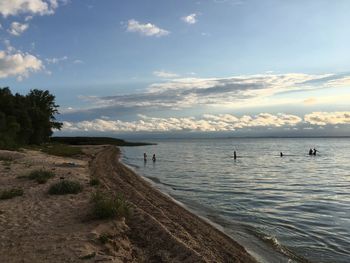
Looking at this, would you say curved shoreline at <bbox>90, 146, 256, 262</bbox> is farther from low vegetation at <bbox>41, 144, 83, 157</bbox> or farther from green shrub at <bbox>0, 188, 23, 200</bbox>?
low vegetation at <bbox>41, 144, 83, 157</bbox>

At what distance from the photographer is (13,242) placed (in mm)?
9969

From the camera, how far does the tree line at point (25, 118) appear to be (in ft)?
194

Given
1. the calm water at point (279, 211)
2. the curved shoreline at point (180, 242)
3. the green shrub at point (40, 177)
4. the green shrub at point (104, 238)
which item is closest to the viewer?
the curved shoreline at point (180, 242)

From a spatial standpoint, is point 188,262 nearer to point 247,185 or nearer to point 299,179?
point 247,185

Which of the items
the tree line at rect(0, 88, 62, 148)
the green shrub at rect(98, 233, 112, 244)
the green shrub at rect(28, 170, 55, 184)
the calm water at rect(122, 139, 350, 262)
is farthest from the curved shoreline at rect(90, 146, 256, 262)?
the tree line at rect(0, 88, 62, 148)

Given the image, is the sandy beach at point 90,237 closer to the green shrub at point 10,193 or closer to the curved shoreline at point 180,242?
the curved shoreline at point 180,242

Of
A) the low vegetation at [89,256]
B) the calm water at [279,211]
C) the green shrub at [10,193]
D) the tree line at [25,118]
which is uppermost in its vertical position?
the tree line at [25,118]

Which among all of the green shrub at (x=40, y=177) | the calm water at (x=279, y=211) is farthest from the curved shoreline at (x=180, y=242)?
the green shrub at (x=40, y=177)

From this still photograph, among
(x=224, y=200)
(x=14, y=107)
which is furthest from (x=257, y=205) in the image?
(x=14, y=107)

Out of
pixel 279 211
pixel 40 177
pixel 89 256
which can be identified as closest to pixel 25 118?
pixel 40 177

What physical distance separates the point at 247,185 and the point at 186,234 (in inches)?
740

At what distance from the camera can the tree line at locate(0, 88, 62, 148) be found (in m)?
59.2

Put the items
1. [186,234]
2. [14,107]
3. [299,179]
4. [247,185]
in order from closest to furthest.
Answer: [186,234] → [247,185] → [299,179] → [14,107]

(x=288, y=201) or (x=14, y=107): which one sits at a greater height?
(x=14, y=107)
